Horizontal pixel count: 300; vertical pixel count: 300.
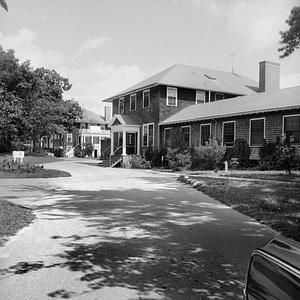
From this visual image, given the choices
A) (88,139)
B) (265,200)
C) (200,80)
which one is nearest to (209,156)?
(265,200)

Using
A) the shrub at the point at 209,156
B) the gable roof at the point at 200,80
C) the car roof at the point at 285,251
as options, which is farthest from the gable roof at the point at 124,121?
the car roof at the point at 285,251

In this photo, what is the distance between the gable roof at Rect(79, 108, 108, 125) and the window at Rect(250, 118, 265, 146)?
5364 centimetres

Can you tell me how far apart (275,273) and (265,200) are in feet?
32.5

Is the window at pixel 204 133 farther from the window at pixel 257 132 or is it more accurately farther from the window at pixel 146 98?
the window at pixel 146 98

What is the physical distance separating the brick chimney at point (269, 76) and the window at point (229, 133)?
9496 mm

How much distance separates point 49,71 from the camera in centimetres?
6016

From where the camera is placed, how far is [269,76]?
121 ft

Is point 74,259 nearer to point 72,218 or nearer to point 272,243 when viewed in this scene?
point 72,218

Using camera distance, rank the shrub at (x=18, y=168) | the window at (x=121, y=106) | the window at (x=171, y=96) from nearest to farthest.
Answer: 1. the shrub at (x=18, y=168)
2. the window at (x=171, y=96)
3. the window at (x=121, y=106)

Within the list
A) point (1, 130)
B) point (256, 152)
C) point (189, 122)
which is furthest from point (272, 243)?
point (1, 130)

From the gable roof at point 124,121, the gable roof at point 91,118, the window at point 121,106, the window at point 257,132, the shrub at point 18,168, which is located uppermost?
the gable roof at point 91,118

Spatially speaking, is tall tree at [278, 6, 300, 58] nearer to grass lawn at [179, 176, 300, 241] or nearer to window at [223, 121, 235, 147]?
grass lawn at [179, 176, 300, 241]

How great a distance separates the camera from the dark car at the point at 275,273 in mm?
2096

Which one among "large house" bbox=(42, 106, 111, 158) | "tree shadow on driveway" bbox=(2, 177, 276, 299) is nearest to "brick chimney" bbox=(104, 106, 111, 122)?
"large house" bbox=(42, 106, 111, 158)
